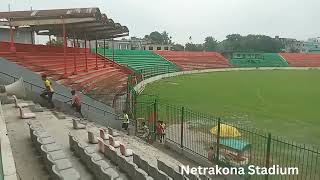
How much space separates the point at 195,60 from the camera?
6153 cm

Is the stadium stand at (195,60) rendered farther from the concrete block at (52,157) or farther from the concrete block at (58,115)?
the concrete block at (52,157)

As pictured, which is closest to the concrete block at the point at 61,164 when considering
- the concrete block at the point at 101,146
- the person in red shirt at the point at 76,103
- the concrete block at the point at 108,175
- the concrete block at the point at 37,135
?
the concrete block at the point at 108,175

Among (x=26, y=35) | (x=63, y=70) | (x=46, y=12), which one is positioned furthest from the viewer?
(x=26, y=35)

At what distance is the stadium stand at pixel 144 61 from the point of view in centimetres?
4212

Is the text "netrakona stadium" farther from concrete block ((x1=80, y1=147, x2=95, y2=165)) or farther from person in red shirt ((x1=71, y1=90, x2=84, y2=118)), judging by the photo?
person in red shirt ((x1=71, y1=90, x2=84, y2=118))

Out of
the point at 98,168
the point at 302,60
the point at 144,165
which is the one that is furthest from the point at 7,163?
the point at 302,60

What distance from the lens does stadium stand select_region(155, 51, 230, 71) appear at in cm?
5723

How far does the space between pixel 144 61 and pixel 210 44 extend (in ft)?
338

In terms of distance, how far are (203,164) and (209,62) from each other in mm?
53170

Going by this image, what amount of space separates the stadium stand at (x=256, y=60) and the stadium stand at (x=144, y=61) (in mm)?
20241

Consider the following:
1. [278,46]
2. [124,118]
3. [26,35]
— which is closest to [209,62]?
[26,35]

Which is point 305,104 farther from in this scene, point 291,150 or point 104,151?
point 104,151

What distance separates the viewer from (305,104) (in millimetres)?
23016

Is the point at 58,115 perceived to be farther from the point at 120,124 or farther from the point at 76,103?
the point at 120,124
